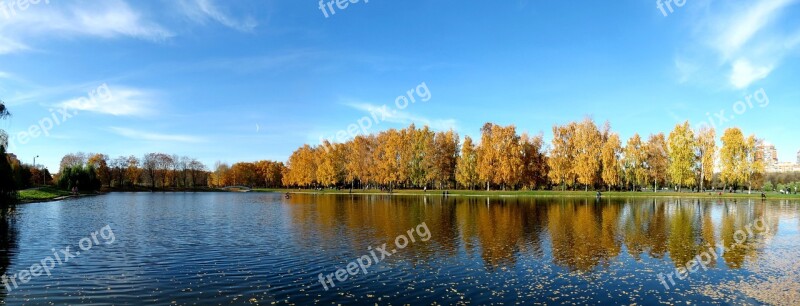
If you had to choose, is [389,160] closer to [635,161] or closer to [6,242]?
[635,161]

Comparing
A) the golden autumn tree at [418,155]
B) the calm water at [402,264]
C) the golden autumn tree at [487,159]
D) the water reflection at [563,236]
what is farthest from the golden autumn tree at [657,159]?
the calm water at [402,264]

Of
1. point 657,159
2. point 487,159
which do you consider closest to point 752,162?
point 657,159

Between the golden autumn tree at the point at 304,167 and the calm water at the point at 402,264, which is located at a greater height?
the golden autumn tree at the point at 304,167

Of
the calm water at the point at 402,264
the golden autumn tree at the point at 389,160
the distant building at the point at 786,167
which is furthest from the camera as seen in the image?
the distant building at the point at 786,167

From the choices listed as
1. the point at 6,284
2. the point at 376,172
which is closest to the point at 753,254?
the point at 6,284

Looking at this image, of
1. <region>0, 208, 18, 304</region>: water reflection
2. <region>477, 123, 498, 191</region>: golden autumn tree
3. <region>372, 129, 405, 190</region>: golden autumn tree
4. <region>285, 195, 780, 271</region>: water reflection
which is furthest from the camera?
<region>372, 129, 405, 190</region>: golden autumn tree

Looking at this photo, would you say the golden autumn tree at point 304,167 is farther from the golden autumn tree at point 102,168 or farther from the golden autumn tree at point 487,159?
the golden autumn tree at point 102,168

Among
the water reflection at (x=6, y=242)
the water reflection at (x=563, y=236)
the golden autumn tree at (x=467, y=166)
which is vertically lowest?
the water reflection at (x=563, y=236)

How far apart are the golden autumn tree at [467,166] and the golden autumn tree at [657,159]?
36318mm

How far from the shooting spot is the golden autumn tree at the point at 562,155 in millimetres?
97438

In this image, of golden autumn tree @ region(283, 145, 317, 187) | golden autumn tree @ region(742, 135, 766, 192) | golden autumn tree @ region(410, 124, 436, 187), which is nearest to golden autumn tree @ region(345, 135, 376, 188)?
golden autumn tree @ region(410, 124, 436, 187)

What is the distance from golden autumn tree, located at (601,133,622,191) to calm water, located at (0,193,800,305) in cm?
5772

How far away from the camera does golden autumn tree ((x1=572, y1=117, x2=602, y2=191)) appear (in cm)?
9400

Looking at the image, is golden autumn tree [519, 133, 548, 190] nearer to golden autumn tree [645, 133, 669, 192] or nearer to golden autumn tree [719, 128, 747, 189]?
golden autumn tree [645, 133, 669, 192]
